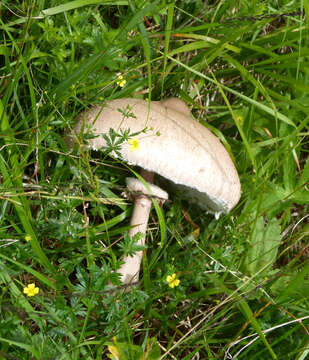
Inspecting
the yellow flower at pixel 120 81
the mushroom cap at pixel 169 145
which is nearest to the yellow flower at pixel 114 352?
the mushroom cap at pixel 169 145

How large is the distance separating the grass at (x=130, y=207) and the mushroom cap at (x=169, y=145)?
0.58 feet

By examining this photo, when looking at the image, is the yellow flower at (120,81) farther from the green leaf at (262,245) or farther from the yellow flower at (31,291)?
the yellow flower at (31,291)

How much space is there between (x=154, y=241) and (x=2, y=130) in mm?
1297

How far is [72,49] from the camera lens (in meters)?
2.94

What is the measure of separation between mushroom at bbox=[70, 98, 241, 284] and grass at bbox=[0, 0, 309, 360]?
156 mm

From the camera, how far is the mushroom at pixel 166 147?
2416mm

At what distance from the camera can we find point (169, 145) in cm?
244

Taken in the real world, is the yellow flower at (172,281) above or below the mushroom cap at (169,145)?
below

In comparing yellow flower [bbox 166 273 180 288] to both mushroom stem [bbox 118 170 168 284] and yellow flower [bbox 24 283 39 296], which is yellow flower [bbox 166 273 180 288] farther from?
yellow flower [bbox 24 283 39 296]

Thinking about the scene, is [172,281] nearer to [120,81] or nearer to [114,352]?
[114,352]

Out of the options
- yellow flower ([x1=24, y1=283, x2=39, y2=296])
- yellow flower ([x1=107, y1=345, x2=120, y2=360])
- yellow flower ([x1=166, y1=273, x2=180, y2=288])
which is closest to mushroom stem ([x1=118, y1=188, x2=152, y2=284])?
yellow flower ([x1=166, y1=273, x2=180, y2=288])

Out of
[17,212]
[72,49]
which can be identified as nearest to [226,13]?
[72,49]

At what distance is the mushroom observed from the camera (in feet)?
7.93

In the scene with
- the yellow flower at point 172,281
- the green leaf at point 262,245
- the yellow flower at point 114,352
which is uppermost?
the yellow flower at point 172,281
